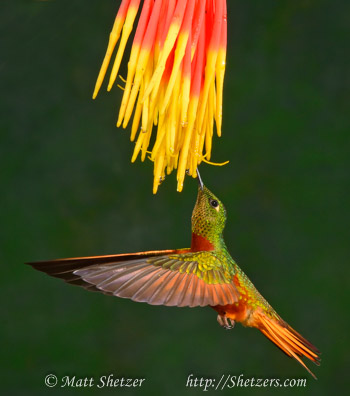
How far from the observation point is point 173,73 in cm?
102

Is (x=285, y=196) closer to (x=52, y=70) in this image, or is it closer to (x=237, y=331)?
(x=237, y=331)

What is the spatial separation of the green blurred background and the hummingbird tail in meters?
0.83

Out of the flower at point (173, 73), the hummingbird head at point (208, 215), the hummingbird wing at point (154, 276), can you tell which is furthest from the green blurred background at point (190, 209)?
the flower at point (173, 73)

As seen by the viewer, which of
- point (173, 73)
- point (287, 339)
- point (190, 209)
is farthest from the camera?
point (190, 209)

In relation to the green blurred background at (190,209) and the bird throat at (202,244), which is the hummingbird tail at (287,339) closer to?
the bird throat at (202,244)

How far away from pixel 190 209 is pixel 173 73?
53.1 inches

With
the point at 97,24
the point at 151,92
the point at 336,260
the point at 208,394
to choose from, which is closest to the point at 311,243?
the point at 336,260

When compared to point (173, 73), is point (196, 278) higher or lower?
lower

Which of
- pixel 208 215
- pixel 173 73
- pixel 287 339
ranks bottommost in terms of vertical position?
pixel 287 339

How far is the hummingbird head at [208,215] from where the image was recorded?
1.48m

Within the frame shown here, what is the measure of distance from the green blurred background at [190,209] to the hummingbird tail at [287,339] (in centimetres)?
83

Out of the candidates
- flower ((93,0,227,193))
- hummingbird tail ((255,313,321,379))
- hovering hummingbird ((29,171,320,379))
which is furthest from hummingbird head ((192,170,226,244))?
flower ((93,0,227,193))

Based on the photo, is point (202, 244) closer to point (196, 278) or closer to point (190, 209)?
point (196, 278)

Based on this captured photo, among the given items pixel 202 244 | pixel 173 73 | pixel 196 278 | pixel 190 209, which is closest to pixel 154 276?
pixel 196 278
